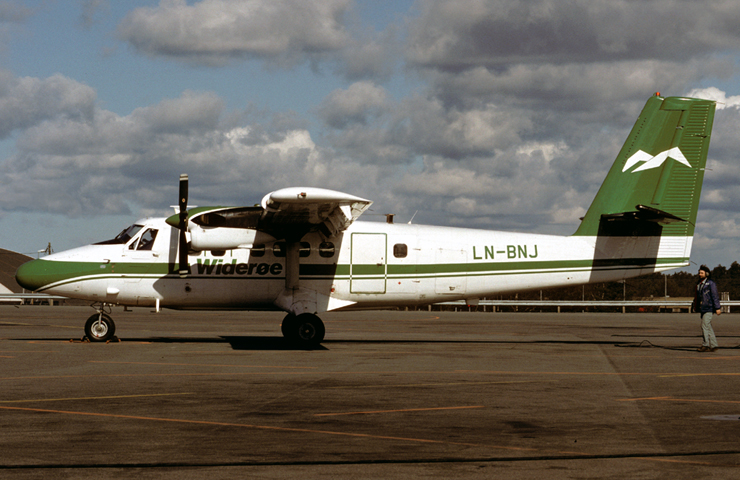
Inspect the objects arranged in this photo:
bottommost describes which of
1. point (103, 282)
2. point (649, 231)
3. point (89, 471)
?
point (89, 471)

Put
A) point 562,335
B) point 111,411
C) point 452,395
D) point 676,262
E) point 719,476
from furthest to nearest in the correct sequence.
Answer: point 562,335 → point 676,262 → point 452,395 → point 111,411 → point 719,476

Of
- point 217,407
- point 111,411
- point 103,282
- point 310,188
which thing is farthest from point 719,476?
point 103,282

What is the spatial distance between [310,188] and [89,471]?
976 centimetres

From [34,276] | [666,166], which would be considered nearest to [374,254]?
[666,166]

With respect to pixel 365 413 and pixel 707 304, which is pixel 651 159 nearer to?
pixel 707 304

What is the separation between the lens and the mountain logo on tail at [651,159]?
1928cm

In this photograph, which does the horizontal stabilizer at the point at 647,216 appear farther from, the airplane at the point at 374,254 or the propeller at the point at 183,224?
the propeller at the point at 183,224

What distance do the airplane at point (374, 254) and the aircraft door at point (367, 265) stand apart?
3 cm

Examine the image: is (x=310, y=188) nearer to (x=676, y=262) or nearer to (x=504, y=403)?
(x=504, y=403)

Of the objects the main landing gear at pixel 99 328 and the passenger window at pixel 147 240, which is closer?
the passenger window at pixel 147 240

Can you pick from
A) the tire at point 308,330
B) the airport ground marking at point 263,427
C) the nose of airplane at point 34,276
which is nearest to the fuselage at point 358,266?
the nose of airplane at point 34,276

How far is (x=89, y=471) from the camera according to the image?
5.97 metres

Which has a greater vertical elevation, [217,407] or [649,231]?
[649,231]

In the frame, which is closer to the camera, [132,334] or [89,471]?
[89,471]
